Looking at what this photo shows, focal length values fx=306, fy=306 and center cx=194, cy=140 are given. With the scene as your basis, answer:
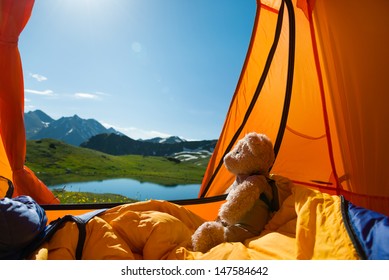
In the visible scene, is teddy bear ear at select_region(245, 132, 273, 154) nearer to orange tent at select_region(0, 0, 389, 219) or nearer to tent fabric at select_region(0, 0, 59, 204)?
orange tent at select_region(0, 0, 389, 219)

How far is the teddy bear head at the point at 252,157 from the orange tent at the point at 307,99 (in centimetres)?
66

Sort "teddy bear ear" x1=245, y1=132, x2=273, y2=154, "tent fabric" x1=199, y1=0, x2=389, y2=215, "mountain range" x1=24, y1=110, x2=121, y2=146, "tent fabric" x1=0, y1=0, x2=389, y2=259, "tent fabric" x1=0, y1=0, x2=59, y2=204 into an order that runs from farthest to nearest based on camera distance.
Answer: "mountain range" x1=24, y1=110, x2=121, y2=146 → "tent fabric" x1=0, y1=0, x2=59, y2=204 → "tent fabric" x1=199, y1=0, x2=389, y2=215 → "teddy bear ear" x1=245, y1=132, x2=273, y2=154 → "tent fabric" x1=0, y1=0, x2=389, y2=259

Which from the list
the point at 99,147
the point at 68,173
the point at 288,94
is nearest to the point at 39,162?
the point at 68,173

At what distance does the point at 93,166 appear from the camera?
41594mm

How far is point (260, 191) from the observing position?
1.75 meters

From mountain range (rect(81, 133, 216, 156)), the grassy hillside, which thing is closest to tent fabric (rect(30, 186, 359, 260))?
the grassy hillside

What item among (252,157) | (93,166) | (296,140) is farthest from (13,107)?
(93,166)

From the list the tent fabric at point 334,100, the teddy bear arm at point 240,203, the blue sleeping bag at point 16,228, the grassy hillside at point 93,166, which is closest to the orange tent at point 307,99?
the tent fabric at point 334,100

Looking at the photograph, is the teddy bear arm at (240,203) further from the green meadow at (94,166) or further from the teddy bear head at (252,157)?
the green meadow at (94,166)

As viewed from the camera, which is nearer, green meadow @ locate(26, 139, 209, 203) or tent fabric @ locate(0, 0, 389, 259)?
tent fabric @ locate(0, 0, 389, 259)

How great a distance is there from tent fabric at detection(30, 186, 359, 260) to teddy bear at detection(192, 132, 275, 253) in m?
0.07

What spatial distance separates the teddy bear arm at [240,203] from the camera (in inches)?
66.5

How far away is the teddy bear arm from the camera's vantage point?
5.54ft
